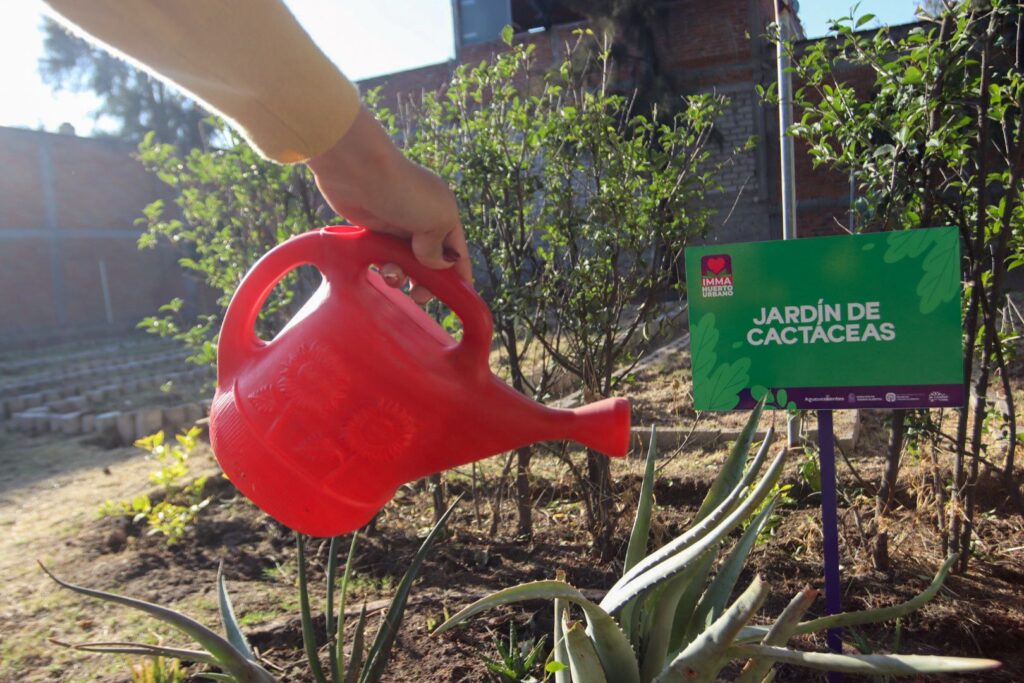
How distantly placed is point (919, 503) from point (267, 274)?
2434 millimetres

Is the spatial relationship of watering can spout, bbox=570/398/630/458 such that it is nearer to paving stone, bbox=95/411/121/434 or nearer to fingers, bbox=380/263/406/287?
fingers, bbox=380/263/406/287

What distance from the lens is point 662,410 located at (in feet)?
16.3

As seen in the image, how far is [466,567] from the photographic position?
117 inches

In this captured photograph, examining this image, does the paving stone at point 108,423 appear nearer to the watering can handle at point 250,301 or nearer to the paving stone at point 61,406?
the paving stone at point 61,406

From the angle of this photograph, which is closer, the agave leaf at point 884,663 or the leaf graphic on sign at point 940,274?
the agave leaf at point 884,663

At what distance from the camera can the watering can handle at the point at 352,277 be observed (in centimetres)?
115

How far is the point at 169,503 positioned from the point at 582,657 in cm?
327

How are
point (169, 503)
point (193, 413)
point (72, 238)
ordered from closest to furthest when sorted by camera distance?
1. point (169, 503)
2. point (193, 413)
3. point (72, 238)

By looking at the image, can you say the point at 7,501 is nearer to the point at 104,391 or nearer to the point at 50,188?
the point at 104,391

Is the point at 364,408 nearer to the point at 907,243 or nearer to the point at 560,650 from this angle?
the point at 560,650

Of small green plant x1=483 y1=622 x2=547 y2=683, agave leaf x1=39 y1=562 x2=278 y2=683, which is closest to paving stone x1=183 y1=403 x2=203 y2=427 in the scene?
small green plant x1=483 y1=622 x2=547 y2=683

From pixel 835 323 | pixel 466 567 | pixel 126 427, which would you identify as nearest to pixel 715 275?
pixel 835 323

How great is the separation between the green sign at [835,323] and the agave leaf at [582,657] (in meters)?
0.87

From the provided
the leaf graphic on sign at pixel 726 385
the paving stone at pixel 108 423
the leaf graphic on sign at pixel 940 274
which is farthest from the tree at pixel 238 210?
the paving stone at pixel 108 423
